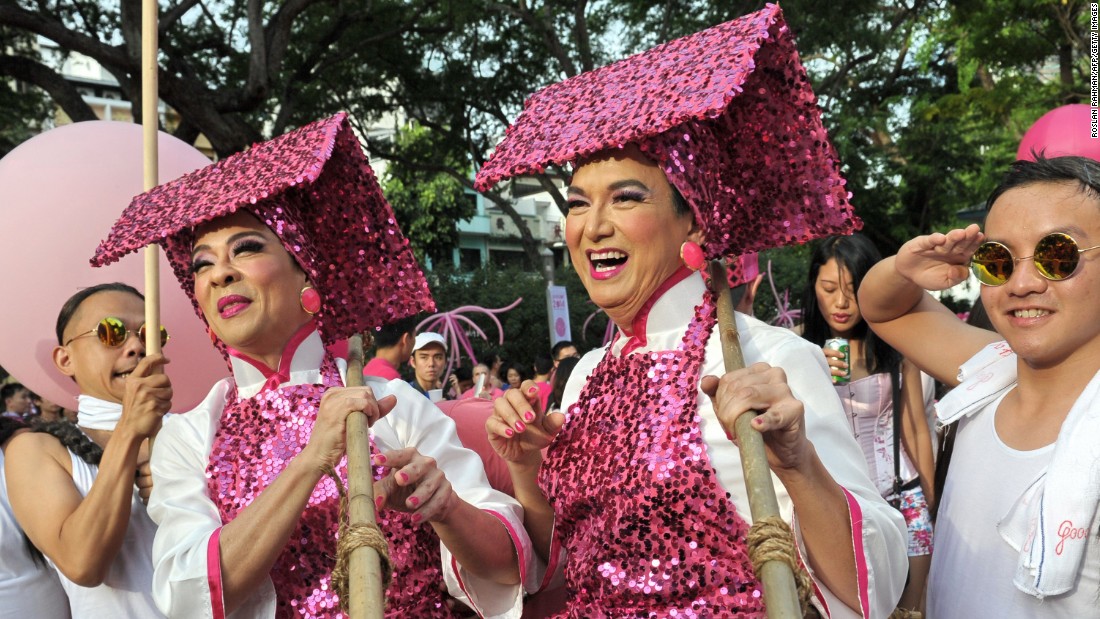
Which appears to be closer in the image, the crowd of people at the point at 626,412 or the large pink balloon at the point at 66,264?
the crowd of people at the point at 626,412

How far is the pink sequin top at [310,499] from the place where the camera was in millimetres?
2703

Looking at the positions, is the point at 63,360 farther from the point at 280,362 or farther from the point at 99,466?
the point at 280,362

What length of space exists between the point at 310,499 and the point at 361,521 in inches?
28.2

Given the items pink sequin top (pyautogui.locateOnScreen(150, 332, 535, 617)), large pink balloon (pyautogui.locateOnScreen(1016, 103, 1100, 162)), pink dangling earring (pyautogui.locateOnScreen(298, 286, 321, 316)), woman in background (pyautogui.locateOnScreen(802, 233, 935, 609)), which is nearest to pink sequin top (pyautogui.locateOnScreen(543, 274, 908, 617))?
pink sequin top (pyautogui.locateOnScreen(150, 332, 535, 617))

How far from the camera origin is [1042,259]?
91.4 inches

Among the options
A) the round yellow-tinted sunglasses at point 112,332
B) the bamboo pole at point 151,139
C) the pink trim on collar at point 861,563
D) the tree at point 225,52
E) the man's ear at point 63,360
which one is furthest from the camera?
the tree at point 225,52

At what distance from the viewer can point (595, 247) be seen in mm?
2547

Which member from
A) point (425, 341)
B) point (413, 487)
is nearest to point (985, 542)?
point (413, 487)

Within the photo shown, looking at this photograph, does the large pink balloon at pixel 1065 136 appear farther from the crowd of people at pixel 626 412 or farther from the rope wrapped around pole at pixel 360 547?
the rope wrapped around pole at pixel 360 547

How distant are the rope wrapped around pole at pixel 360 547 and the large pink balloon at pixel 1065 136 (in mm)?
1939

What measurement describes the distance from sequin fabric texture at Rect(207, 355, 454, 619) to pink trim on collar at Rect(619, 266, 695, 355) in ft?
2.39

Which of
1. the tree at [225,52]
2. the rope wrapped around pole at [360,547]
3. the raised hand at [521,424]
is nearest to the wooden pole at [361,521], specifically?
the rope wrapped around pole at [360,547]

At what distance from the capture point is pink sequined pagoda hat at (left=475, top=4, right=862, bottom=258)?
7.90 ft

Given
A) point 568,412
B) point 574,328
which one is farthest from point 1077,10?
point 568,412
